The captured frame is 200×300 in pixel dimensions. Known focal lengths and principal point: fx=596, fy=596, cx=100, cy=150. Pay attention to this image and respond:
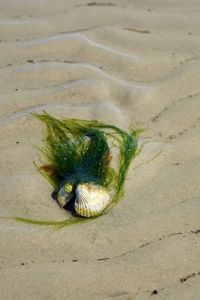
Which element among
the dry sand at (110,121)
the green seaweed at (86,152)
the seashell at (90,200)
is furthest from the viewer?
the green seaweed at (86,152)

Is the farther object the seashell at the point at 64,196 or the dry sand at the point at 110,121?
the seashell at the point at 64,196

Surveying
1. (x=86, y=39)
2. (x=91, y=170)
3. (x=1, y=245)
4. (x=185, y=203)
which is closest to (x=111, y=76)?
(x=86, y=39)

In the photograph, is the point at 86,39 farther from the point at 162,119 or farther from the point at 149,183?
the point at 149,183

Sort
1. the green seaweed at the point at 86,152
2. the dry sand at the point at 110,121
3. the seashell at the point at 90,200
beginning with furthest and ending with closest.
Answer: the green seaweed at the point at 86,152 → the seashell at the point at 90,200 → the dry sand at the point at 110,121

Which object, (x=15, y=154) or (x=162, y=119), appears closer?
(x=15, y=154)

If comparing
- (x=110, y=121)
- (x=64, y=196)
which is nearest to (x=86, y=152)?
(x=110, y=121)
